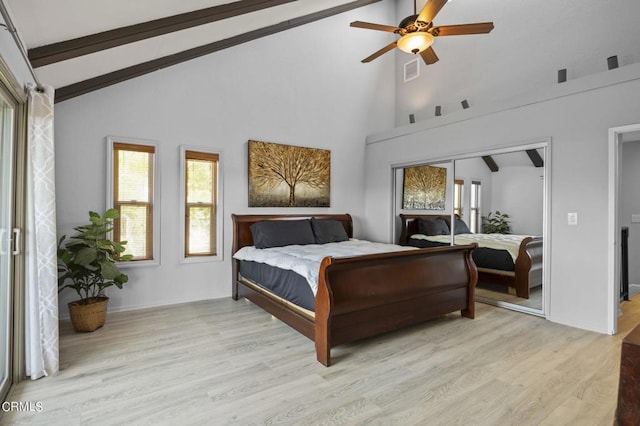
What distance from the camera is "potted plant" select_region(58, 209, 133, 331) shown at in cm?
307

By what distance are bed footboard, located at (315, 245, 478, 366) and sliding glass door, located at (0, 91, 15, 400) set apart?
2110mm

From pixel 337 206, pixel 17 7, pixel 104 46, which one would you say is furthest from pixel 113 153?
pixel 337 206

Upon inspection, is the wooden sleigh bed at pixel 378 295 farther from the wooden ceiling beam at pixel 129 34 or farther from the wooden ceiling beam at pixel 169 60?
the wooden ceiling beam at pixel 169 60

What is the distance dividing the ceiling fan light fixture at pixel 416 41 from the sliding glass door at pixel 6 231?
3078 mm

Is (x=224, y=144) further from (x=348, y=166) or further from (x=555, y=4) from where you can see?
(x=555, y=4)

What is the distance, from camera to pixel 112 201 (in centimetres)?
368

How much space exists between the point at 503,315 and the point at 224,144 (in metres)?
4.09

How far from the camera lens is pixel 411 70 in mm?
5879

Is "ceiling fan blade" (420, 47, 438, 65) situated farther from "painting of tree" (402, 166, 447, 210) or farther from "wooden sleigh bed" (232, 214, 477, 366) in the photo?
"wooden sleigh bed" (232, 214, 477, 366)

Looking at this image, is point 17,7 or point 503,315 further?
point 503,315

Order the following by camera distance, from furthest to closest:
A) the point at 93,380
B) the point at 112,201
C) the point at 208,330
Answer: the point at 112,201
the point at 208,330
the point at 93,380

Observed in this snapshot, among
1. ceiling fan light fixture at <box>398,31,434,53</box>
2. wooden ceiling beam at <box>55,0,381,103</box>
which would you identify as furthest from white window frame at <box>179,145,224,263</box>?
ceiling fan light fixture at <box>398,31,434,53</box>

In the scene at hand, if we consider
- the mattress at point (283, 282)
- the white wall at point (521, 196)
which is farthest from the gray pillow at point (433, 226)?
the mattress at point (283, 282)

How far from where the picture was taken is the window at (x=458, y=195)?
442 centimetres
